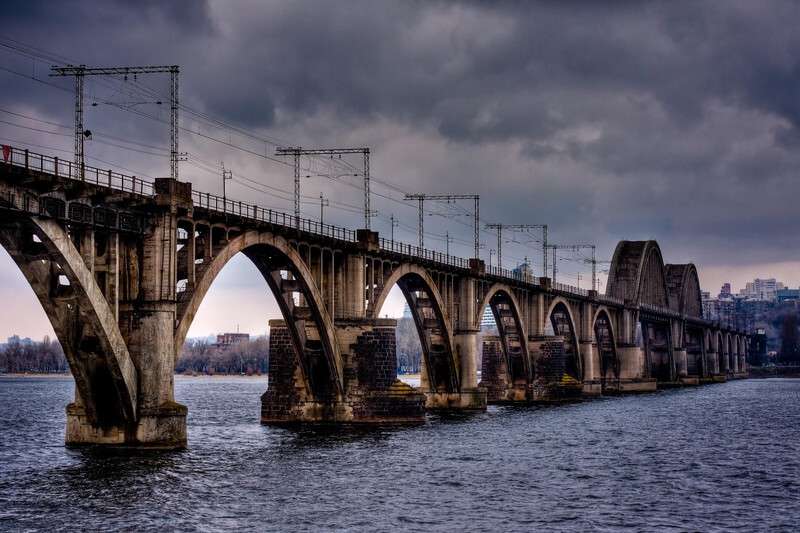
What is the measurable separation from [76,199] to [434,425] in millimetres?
39478

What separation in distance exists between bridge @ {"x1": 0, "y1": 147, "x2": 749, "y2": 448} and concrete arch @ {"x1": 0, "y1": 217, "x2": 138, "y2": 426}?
0.07 metres

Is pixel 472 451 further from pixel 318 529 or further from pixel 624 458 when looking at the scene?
pixel 318 529

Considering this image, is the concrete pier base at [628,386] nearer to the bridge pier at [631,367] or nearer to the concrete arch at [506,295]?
the bridge pier at [631,367]

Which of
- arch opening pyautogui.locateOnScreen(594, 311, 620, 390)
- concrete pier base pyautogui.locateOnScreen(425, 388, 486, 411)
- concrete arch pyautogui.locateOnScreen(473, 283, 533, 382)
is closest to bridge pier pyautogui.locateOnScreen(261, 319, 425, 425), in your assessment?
concrete pier base pyautogui.locateOnScreen(425, 388, 486, 411)

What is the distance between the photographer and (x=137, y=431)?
2103 inches

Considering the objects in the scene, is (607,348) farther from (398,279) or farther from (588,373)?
(398,279)

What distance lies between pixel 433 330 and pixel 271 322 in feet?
87.3

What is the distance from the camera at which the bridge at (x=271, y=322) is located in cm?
5000

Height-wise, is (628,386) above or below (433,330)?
below

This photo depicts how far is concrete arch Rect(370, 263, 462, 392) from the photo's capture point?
9744 centimetres

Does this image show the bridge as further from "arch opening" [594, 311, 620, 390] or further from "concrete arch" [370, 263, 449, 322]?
"arch opening" [594, 311, 620, 390]

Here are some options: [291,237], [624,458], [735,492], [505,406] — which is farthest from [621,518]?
[505,406]

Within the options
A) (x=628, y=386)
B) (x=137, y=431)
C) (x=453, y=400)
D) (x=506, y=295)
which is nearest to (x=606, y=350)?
(x=628, y=386)

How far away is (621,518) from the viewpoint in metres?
40.6
